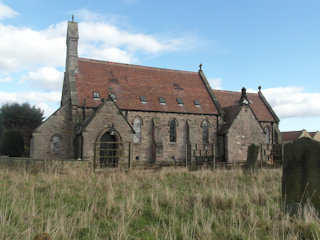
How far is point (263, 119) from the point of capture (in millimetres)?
35156

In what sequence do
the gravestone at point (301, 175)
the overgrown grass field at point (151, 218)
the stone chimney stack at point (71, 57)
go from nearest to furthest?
1. the overgrown grass field at point (151, 218)
2. the gravestone at point (301, 175)
3. the stone chimney stack at point (71, 57)

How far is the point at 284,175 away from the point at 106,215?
177 inches

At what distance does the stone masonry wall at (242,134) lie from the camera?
97.4 ft

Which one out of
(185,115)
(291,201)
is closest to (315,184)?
(291,201)

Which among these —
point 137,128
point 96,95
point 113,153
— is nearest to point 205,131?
point 137,128

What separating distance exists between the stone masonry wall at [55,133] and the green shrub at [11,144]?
8406 millimetres

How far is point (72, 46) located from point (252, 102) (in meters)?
23.2

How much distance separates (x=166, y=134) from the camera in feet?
93.5

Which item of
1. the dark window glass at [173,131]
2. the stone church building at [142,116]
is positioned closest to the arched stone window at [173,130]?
the dark window glass at [173,131]

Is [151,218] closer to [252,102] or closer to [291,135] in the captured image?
[252,102]

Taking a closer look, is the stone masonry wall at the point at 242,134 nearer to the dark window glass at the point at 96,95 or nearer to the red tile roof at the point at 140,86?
the red tile roof at the point at 140,86

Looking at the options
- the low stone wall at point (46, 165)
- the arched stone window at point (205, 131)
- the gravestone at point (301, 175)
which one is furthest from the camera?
the arched stone window at point (205, 131)

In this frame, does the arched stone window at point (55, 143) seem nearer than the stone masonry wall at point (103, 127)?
No

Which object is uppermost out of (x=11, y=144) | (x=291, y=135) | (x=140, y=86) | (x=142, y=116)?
(x=140, y=86)
